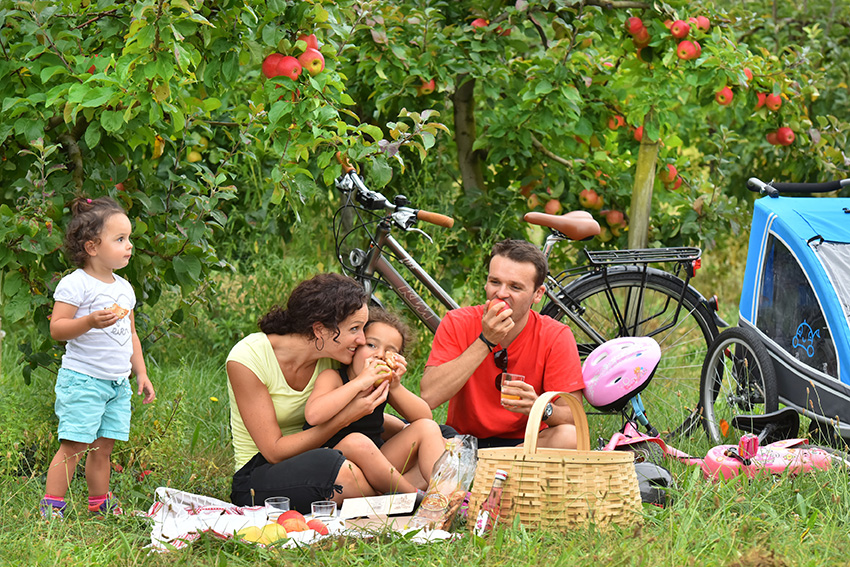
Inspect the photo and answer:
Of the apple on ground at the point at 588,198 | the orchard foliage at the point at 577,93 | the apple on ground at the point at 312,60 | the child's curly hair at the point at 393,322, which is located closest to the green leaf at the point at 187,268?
the child's curly hair at the point at 393,322

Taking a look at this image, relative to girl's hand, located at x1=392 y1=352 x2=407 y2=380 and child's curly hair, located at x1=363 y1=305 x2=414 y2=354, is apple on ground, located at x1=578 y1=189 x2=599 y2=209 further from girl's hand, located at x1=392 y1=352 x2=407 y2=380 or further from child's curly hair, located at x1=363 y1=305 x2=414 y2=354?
girl's hand, located at x1=392 y1=352 x2=407 y2=380

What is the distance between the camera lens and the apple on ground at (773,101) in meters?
5.40

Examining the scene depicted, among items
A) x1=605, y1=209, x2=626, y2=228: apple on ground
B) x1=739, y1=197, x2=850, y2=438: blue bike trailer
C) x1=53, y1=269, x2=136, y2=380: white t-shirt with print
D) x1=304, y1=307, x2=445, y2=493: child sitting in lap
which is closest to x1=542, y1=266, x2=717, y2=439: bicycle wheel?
x1=739, y1=197, x2=850, y2=438: blue bike trailer

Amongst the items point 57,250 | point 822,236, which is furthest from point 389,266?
point 822,236

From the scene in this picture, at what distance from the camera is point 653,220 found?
571 cm

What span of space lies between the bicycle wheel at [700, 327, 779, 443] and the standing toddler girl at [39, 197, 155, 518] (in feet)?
8.43

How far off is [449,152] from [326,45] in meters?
2.65

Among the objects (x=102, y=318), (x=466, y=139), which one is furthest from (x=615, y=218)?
(x=102, y=318)

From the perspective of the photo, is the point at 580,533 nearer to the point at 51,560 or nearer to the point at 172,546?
the point at 172,546

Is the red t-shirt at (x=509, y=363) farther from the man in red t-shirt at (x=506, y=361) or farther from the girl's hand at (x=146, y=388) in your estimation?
the girl's hand at (x=146, y=388)

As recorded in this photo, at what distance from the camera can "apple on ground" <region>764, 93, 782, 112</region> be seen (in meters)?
5.40

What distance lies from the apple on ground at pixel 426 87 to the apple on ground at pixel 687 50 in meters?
1.43

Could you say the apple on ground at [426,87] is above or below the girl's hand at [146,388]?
above

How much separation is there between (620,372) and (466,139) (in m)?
2.55
